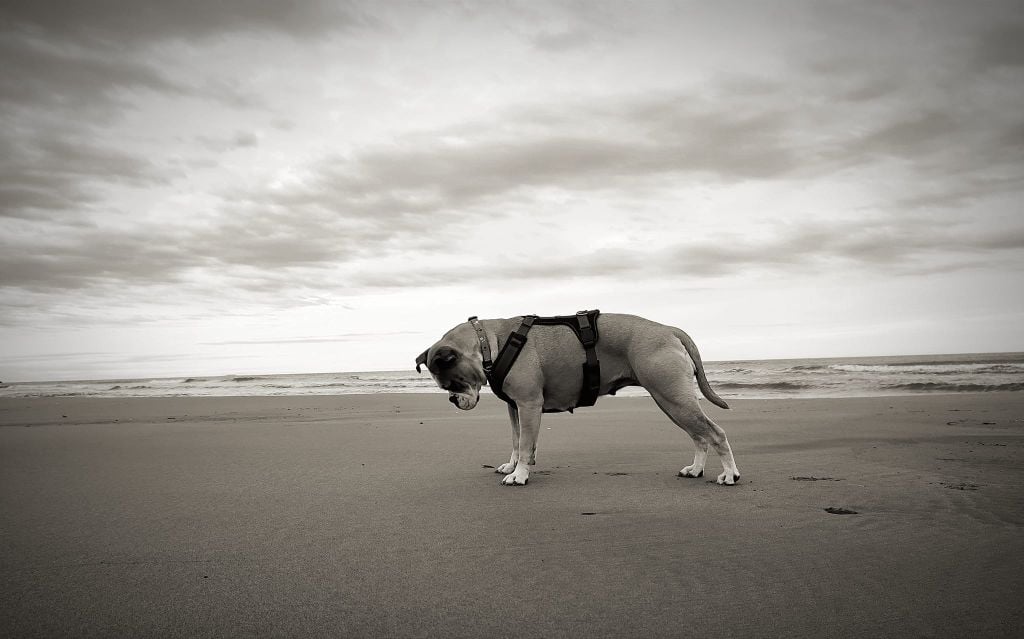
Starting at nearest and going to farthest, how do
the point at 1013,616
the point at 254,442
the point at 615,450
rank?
1. the point at 1013,616
2. the point at 615,450
3. the point at 254,442

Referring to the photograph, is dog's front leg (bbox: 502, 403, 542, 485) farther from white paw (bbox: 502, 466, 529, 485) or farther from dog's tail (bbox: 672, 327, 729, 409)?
dog's tail (bbox: 672, 327, 729, 409)

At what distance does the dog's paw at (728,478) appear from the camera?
5375mm

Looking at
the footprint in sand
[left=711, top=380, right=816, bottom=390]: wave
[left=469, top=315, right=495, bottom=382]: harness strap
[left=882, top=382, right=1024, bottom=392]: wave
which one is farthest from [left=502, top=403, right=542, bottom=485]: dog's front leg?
[left=711, top=380, right=816, bottom=390]: wave

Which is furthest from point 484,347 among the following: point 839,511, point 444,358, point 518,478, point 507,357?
point 839,511

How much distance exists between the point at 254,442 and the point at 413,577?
21.8ft

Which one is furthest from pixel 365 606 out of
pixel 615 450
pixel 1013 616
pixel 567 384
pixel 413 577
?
pixel 615 450

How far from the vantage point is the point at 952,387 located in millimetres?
16719

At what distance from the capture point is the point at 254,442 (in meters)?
8.91

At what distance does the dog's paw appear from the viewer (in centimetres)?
538

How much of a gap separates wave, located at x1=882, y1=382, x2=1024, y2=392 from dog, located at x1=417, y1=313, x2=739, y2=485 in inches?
564

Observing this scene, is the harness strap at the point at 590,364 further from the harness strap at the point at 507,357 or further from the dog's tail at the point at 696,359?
the dog's tail at the point at 696,359

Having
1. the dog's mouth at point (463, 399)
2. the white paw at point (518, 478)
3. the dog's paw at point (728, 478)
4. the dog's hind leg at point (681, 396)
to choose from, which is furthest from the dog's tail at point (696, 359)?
the dog's mouth at point (463, 399)

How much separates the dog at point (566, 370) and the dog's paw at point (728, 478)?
0.85 feet

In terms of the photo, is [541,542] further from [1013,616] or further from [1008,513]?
[1008,513]
